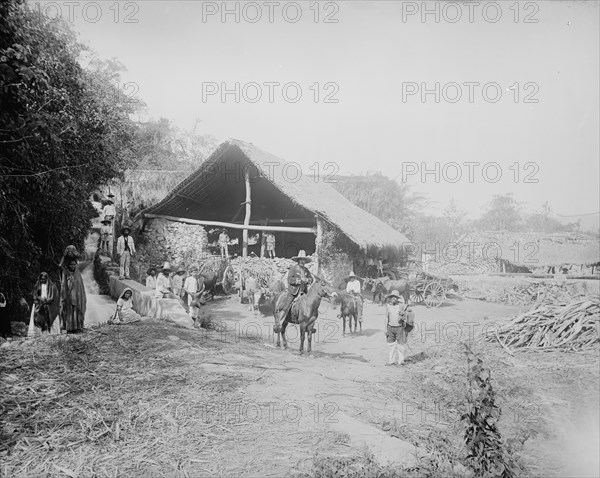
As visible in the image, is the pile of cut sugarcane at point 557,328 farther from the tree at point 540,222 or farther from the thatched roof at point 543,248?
the tree at point 540,222

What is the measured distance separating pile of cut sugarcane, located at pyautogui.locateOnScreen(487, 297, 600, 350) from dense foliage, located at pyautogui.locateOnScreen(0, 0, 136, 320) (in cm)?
970

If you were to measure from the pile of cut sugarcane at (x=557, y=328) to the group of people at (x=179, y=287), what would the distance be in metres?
7.33

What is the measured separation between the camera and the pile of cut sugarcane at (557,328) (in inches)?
324

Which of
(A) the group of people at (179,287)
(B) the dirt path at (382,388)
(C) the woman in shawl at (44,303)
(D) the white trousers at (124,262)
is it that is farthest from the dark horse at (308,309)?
(D) the white trousers at (124,262)

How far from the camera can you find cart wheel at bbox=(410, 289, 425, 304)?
49.1 feet

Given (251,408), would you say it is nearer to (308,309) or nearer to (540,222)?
(308,309)

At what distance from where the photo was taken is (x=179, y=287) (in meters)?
12.3

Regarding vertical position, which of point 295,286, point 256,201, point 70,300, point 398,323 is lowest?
point 398,323

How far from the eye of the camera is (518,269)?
26.9 meters

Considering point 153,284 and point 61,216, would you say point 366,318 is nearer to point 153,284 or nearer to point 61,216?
point 153,284

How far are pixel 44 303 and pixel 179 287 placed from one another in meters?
5.09

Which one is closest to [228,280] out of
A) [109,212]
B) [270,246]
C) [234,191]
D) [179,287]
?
[179,287]

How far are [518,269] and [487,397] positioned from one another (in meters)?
27.0

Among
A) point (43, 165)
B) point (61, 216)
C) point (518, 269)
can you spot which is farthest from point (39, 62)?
point (518, 269)
